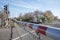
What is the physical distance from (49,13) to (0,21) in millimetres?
90580

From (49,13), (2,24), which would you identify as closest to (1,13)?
(2,24)

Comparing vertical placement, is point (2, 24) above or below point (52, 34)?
below

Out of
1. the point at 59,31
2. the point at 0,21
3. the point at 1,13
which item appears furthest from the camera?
the point at 1,13

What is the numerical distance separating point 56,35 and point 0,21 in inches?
1441

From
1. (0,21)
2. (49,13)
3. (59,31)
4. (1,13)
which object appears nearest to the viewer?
(59,31)

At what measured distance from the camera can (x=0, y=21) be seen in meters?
37.1

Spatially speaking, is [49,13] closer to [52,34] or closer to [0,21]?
[0,21]

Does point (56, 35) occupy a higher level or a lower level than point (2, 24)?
higher

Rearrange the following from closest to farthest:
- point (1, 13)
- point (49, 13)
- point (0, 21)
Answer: point (0, 21) → point (1, 13) → point (49, 13)

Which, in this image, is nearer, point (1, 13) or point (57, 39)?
point (57, 39)

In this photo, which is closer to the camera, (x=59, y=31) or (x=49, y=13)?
(x=59, y=31)

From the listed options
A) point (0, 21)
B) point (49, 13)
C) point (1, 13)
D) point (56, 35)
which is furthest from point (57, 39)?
point (49, 13)

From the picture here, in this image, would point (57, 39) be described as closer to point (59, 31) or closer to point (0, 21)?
point (59, 31)

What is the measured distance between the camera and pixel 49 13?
409 ft
